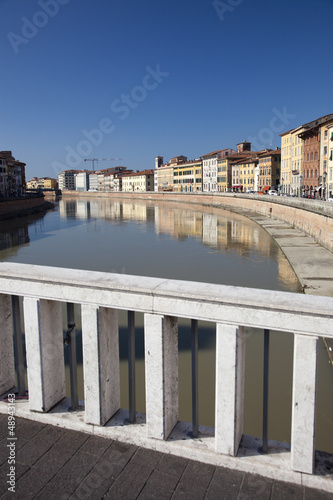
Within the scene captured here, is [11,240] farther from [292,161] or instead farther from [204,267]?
[292,161]

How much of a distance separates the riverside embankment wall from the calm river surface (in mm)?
2389

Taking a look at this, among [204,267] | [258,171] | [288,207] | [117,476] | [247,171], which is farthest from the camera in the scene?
[247,171]

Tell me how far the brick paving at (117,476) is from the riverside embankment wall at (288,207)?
1968 cm

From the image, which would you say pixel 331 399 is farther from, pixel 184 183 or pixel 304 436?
pixel 184 183

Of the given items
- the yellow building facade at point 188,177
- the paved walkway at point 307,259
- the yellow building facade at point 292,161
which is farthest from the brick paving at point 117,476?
the yellow building facade at point 188,177

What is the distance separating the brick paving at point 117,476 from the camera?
73.4 inches

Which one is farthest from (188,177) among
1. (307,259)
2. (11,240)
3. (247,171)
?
(307,259)

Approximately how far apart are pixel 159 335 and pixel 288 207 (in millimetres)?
33264

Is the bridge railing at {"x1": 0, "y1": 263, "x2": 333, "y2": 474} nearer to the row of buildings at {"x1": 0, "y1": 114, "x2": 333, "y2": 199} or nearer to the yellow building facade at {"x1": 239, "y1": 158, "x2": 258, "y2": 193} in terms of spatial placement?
the row of buildings at {"x1": 0, "y1": 114, "x2": 333, "y2": 199}

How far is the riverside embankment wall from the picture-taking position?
22027 mm

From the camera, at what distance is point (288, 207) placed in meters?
33.7

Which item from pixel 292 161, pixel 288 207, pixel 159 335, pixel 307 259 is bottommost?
pixel 307 259

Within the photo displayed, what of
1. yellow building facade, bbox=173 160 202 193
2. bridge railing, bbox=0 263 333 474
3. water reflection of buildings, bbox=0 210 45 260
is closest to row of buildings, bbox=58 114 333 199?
yellow building facade, bbox=173 160 202 193

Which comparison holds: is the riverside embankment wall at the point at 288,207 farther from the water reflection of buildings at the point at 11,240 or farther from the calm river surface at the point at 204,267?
the water reflection of buildings at the point at 11,240
